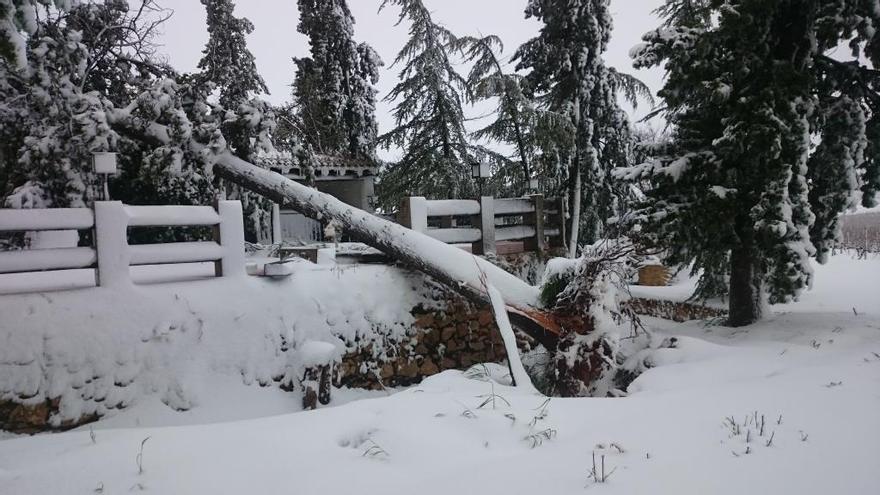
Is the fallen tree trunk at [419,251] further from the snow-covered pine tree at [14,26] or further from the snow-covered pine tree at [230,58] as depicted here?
the snow-covered pine tree at [230,58]

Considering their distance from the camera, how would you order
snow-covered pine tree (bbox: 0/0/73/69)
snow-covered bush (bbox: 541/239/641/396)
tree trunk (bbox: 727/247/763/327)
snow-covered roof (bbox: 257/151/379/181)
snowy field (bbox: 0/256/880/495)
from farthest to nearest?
snow-covered roof (bbox: 257/151/379/181), tree trunk (bbox: 727/247/763/327), snow-covered bush (bbox: 541/239/641/396), snow-covered pine tree (bbox: 0/0/73/69), snowy field (bbox: 0/256/880/495)

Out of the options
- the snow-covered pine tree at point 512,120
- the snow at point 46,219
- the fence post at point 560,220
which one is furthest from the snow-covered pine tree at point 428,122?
the snow at point 46,219

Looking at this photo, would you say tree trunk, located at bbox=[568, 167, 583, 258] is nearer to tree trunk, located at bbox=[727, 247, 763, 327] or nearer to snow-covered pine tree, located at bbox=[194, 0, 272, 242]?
tree trunk, located at bbox=[727, 247, 763, 327]

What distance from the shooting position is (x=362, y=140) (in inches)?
804

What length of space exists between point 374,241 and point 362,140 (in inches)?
573

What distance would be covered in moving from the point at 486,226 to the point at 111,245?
216 inches

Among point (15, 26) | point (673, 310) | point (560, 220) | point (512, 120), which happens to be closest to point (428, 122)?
point (512, 120)

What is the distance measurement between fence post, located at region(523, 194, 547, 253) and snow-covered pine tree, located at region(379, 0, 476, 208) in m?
3.73

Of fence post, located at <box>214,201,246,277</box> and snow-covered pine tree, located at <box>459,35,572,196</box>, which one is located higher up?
snow-covered pine tree, located at <box>459,35,572,196</box>

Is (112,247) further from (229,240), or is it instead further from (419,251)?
(419,251)

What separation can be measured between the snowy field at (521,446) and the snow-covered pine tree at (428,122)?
9.18 meters

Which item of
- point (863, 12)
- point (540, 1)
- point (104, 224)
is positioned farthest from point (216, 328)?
point (540, 1)

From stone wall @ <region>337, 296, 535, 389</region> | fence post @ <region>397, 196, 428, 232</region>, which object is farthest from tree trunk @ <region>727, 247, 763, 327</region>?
fence post @ <region>397, 196, 428, 232</region>

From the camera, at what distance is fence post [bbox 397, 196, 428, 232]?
737 centimetres
